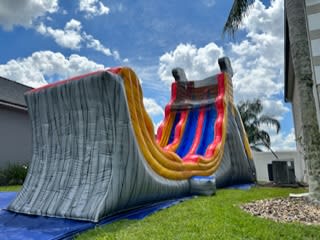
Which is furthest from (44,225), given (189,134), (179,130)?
(189,134)

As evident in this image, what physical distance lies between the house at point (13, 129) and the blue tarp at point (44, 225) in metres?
7.45

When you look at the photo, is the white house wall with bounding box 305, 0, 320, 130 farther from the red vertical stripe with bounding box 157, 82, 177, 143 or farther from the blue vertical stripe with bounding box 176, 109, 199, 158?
the red vertical stripe with bounding box 157, 82, 177, 143

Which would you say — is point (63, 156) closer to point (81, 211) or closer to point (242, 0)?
point (81, 211)

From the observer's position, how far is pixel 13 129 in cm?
1212

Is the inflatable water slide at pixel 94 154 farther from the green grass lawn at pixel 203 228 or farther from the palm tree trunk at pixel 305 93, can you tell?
the palm tree trunk at pixel 305 93

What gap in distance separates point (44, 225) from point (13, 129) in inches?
371

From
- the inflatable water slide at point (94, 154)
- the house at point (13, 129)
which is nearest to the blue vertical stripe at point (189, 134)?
the inflatable water slide at point (94, 154)

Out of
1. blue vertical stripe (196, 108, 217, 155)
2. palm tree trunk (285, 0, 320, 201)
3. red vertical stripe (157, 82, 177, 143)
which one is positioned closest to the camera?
palm tree trunk (285, 0, 320, 201)

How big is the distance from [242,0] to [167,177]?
453 cm

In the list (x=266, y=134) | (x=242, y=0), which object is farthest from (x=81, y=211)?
(x=266, y=134)

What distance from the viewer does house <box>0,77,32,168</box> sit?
11.6 meters

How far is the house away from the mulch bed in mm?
10247

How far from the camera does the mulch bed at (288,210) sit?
12.8 ft

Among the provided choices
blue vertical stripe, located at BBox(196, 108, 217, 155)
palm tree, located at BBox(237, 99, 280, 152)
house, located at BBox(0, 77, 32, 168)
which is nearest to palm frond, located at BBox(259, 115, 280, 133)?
palm tree, located at BBox(237, 99, 280, 152)
